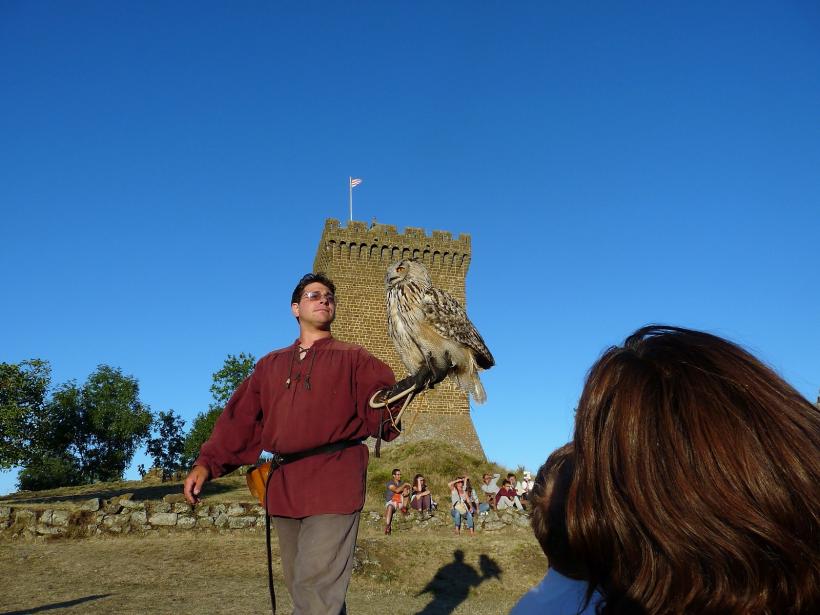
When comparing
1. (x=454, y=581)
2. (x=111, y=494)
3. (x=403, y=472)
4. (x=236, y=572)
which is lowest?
(x=454, y=581)

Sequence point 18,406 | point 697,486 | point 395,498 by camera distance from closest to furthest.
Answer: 1. point 697,486
2. point 395,498
3. point 18,406

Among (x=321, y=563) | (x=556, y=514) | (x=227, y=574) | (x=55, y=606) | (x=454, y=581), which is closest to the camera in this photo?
(x=556, y=514)

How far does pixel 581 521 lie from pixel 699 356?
332 mm

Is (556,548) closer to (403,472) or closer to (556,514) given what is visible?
(556,514)

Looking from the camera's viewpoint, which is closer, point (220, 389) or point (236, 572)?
point (236, 572)

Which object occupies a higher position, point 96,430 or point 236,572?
point 96,430

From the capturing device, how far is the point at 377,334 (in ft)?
95.8

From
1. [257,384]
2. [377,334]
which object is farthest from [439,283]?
[257,384]

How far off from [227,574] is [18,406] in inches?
686

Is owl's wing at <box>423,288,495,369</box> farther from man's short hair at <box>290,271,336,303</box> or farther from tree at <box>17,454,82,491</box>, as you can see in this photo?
tree at <box>17,454,82,491</box>

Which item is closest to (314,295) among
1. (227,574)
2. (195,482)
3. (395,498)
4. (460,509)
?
(195,482)

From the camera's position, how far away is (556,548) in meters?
1.25

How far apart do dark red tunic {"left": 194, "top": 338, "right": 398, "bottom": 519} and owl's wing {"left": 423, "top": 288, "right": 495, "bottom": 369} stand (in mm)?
579

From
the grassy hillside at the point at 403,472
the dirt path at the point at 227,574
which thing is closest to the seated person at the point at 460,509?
the dirt path at the point at 227,574
